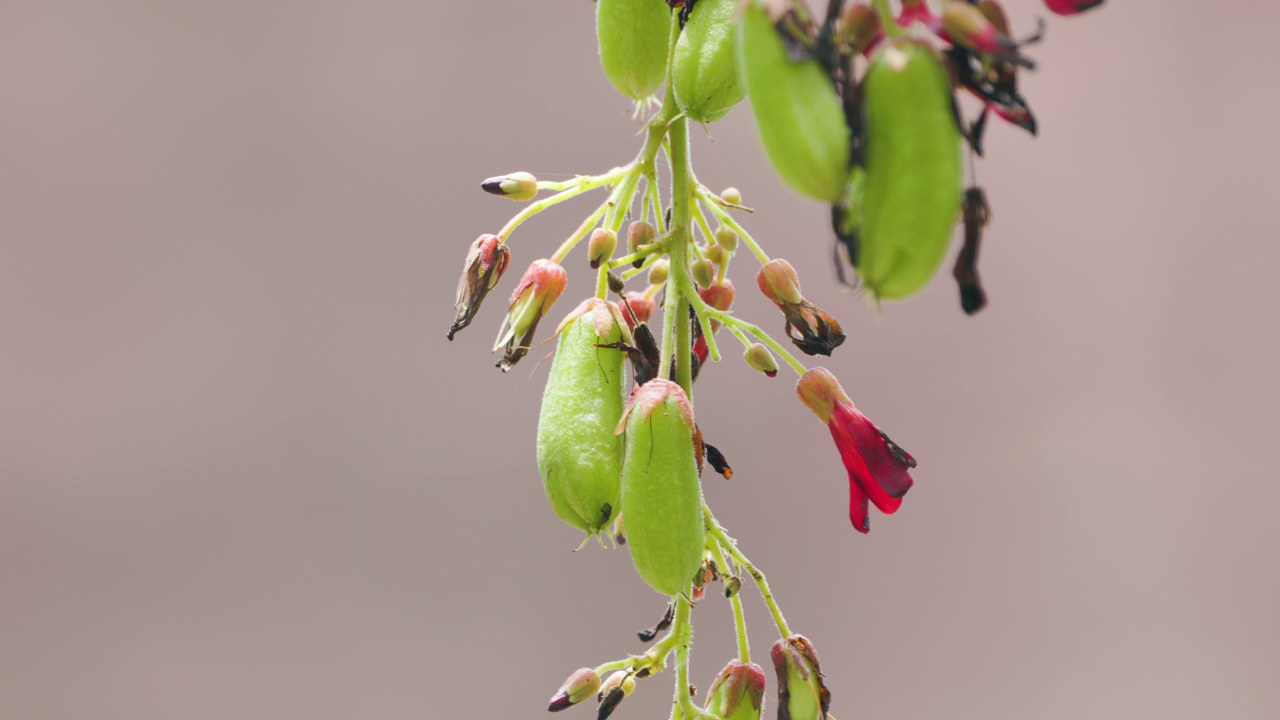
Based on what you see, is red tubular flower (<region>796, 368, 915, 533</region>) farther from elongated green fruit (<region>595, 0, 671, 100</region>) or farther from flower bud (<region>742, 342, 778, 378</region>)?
elongated green fruit (<region>595, 0, 671, 100</region>)

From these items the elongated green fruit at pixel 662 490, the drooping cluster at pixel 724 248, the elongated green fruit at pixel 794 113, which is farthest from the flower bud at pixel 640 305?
the elongated green fruit at pixel 794 113

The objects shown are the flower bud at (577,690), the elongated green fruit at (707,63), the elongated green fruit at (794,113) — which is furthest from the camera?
the flower bud at (577,690)

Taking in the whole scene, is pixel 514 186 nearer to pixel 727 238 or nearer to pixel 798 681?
pixel 727 238

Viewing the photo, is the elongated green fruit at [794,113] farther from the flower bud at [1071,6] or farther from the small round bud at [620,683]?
the small round bud at [620,683]

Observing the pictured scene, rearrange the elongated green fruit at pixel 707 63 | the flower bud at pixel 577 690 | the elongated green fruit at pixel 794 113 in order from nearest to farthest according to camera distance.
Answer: the elongated green fruit at pixel 794 113, the elongated green fruit at pixel 707 63, the flower bud at pixel 577 690

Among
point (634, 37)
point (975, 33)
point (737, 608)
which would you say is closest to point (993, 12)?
point (975, 33)

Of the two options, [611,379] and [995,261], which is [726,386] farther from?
[611,379]
